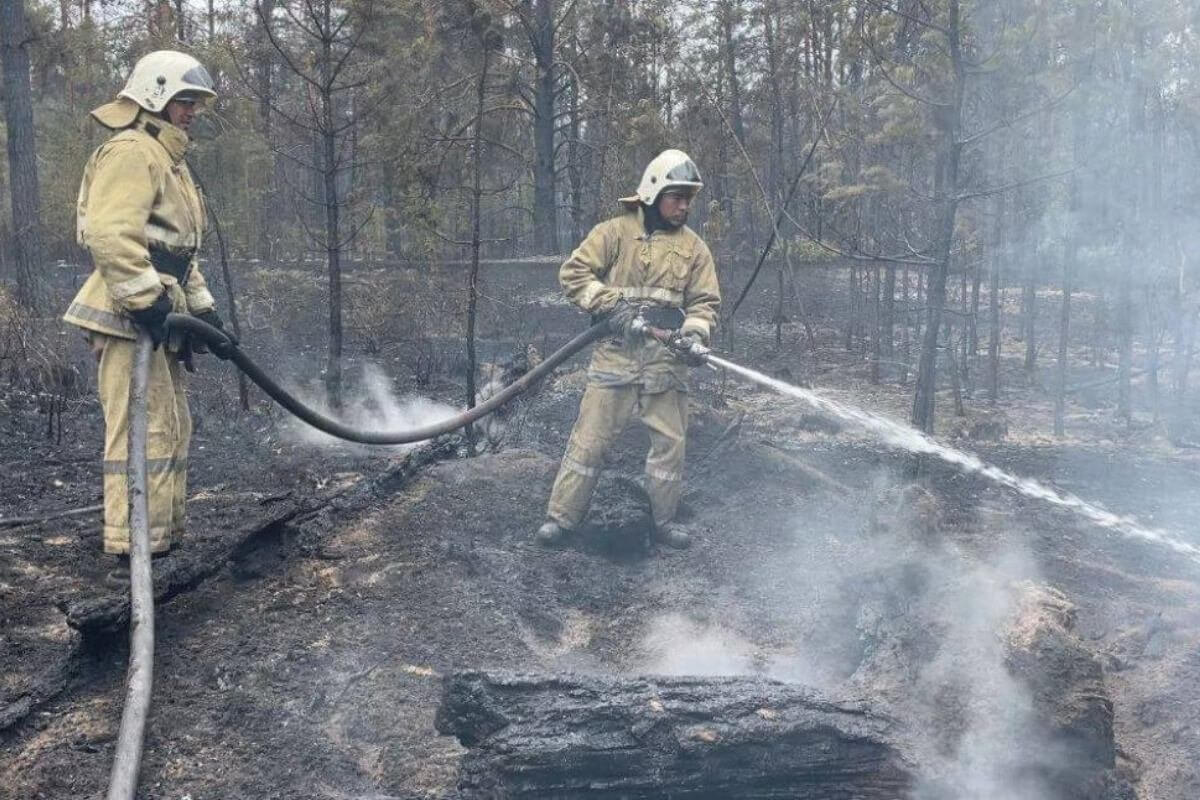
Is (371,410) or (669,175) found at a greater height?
(669,175)

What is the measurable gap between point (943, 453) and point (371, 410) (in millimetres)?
5399

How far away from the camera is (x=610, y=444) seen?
568cm

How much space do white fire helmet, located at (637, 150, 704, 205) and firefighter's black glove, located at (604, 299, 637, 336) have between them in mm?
610

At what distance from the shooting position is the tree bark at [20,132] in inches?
439

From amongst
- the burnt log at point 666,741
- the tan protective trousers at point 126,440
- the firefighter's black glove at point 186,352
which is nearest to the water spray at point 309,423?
the firefighter's black glove at point 186,352

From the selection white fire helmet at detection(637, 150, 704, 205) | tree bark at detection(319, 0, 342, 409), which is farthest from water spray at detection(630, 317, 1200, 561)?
tree bark at detection(319, 0, 342, 409)

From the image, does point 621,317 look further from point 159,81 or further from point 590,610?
point 159,81

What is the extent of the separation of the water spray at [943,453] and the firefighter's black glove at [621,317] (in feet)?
0.22

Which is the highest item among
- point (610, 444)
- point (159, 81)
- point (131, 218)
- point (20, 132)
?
point (20, 132)

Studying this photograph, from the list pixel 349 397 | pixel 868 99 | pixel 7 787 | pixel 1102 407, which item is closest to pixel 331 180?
pixel 349 397

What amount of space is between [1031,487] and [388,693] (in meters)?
5.16

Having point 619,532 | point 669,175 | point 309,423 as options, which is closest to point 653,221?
point 669,175

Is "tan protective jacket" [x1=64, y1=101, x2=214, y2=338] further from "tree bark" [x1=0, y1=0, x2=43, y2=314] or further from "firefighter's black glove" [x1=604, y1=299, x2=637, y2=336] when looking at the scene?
"tree bark" [x1=0, y1=0, x2=43, y2=314]

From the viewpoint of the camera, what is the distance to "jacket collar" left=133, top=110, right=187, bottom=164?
14.4ft
